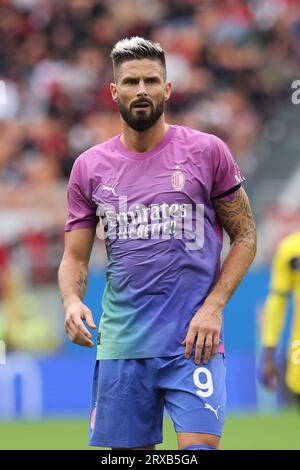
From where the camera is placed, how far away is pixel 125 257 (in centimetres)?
542

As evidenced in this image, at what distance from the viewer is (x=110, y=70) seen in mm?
18344

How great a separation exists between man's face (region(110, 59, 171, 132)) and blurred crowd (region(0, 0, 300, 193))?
1127cm

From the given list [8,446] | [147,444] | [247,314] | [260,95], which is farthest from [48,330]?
[147,444]

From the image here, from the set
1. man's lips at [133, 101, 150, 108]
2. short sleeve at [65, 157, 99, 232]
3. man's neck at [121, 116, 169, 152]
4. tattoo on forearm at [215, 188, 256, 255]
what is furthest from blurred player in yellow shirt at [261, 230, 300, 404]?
man's lips at [133, 101, 150, 108]

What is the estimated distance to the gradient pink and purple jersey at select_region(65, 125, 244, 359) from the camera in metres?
5.33

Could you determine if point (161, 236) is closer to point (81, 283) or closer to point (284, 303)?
point (81, 283)

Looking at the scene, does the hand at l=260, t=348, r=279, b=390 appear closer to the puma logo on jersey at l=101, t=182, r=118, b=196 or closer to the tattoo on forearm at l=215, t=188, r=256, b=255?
the tattoo on forearm at l=215, t=188, r=256, b=255

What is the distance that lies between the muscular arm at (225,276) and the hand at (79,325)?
1.44 feet

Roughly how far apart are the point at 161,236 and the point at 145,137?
47 centimetres

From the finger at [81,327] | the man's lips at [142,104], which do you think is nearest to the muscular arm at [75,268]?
the finger at [81,327]

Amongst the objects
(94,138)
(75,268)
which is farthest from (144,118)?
(94,138)

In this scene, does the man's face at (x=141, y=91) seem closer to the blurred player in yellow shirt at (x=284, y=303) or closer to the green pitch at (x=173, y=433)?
the blurred player in yellow shirt at (x=284, y=303)

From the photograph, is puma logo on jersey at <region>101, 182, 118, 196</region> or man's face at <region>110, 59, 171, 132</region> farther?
puma logo on jersey at <region>101, 182, 118, 196</region>
